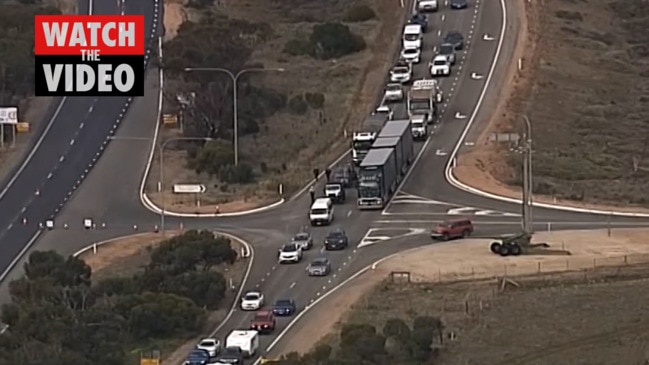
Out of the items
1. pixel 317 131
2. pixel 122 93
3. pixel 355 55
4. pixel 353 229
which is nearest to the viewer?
pixel 122 93

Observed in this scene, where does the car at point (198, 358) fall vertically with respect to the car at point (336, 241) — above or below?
below

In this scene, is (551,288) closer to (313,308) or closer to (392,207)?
(313,308)

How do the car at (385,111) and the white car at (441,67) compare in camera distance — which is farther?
the white car at (441,67)

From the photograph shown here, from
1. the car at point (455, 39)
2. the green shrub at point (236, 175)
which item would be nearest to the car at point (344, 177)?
the green shrub at point (236, 175)

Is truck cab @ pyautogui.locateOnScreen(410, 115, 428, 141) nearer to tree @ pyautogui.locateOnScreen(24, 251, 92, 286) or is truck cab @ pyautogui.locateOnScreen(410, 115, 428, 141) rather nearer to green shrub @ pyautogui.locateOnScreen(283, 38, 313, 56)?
green shrub @ pyautogui.locateOnScreen(283, 38, 313, 56)

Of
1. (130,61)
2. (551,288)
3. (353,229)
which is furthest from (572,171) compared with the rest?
(130,61)

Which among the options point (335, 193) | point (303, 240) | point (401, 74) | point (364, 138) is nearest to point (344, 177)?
point (335, 193)

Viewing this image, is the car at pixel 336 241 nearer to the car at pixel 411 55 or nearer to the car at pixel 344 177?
the car at pixel 344 177

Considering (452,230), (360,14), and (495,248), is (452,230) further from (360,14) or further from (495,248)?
(360,14)

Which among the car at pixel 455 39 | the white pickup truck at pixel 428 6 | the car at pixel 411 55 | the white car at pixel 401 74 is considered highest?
the white pickup truck at pixel 428 6
